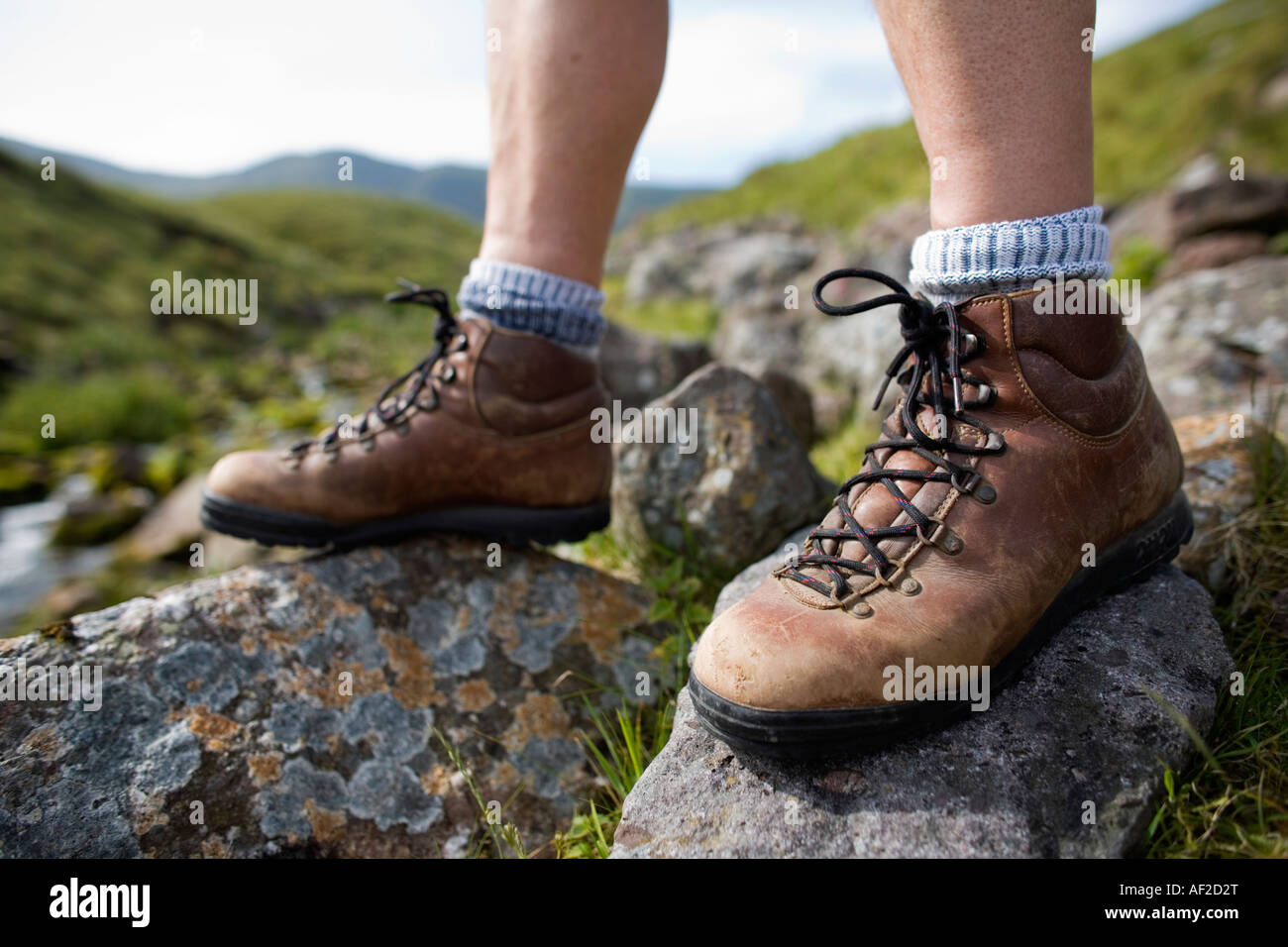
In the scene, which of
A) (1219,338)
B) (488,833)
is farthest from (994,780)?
(1219,338)

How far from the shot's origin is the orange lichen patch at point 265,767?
58.0 inches

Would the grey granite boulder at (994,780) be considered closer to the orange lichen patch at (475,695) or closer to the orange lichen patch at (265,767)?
the orange lichen patch at (475,695)

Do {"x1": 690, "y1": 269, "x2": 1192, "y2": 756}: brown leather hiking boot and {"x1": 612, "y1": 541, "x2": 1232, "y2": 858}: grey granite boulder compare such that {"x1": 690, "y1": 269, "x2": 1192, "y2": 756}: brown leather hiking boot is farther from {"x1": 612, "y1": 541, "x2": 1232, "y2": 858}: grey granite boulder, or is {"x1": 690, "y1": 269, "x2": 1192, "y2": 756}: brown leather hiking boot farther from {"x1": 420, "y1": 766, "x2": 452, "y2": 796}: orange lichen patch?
{"x1": 420, "y1": 766, "x2": 452, "y2": 796}: orange lichen patch

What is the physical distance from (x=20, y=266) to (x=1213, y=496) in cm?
3295

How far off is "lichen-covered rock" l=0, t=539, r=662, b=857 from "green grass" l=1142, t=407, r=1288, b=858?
1.11 meters

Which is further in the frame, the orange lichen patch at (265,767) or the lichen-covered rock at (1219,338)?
the lichen-covered rock at (1219,338)

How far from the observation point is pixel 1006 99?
128 cm

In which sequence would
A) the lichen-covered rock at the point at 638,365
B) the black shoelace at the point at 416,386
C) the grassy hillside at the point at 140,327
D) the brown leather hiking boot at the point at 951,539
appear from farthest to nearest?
the grassy hillside at the point at 140,327
the lichen-covered rock at the point at 638,365
the black shoelace at the point at 416,386
the brown leather hiking boot at the point at 951,539

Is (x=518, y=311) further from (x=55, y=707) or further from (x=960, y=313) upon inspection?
(x=55, y=707)

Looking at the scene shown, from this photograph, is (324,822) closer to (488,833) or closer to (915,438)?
(488,833)

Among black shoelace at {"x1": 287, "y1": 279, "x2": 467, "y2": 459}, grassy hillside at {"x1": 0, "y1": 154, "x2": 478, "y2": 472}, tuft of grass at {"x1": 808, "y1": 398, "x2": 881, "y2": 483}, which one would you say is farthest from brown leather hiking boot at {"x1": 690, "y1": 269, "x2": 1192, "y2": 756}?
grassy hillside at {"x1": 0, "y1": 154, "x2": 478, "y2": 472}

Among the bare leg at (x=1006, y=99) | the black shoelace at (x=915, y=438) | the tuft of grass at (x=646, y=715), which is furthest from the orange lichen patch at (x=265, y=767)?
the bare leg at (x=1006, y=99)

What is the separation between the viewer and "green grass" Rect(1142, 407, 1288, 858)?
107 centimetres

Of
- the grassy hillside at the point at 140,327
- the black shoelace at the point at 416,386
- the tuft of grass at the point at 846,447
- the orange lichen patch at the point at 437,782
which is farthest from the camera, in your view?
the grassy hillside at the point at 140,327
